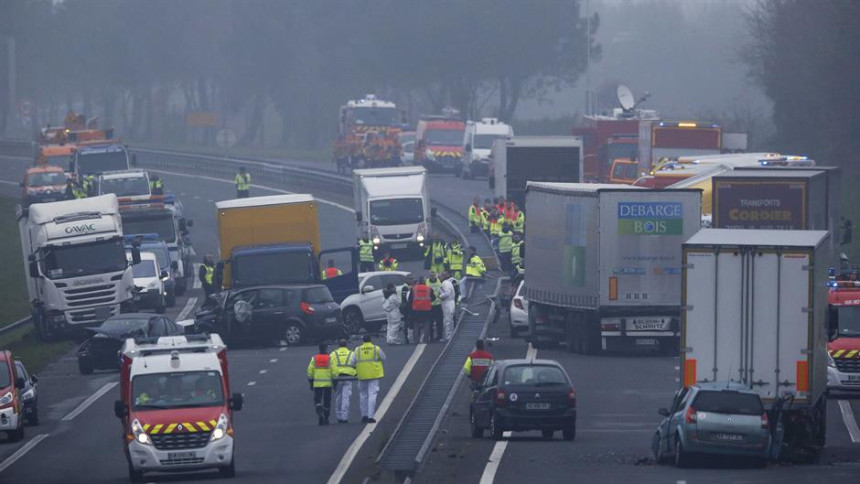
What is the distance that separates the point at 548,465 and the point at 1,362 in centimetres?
1064

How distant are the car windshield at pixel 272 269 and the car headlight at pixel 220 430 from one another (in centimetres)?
1922

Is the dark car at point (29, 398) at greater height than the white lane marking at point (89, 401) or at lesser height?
greater

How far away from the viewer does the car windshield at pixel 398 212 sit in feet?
174

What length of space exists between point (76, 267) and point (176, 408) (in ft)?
67.7

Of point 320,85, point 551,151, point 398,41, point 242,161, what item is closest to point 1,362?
point 551,151

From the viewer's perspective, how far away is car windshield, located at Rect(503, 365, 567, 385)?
88.2ft

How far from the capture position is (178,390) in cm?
2412

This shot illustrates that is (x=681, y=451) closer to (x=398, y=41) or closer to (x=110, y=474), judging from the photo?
(x=110, y=474)

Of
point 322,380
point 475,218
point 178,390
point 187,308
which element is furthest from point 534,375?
point 475,218

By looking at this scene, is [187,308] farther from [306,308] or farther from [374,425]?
[374,425]

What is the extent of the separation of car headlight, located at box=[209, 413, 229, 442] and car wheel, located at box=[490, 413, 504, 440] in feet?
16.3

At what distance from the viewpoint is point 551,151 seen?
53750mm

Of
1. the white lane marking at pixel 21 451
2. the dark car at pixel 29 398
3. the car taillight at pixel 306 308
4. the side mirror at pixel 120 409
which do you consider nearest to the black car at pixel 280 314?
the car taillight at pixel 306 308

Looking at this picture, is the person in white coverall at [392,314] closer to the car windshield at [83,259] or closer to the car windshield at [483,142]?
the car windshield at [83,259]
